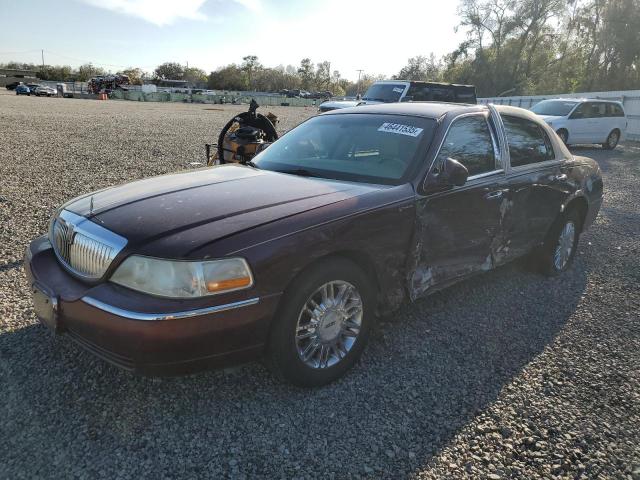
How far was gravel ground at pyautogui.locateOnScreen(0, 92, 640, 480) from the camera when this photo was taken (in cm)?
225

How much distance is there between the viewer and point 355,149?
356 centimetres

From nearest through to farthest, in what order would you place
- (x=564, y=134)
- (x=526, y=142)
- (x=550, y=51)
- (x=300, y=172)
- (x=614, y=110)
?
(x=300, y=172), (x=526, y=142), (x=564, y=134), (x=614, y=110), (x=550, y=51)

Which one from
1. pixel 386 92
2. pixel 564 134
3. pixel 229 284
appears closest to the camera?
pixel 229 284

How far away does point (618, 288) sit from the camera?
4.65 m

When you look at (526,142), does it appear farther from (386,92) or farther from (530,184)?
(386,92)

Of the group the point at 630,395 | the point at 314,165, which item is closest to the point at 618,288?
the point at 630,395

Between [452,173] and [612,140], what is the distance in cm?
1733

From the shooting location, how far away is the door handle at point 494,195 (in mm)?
3653

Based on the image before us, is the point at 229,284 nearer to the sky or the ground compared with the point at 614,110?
nearer to the ground

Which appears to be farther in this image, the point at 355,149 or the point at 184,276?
the point at 355,149

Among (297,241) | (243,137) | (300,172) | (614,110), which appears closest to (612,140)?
(614,110)

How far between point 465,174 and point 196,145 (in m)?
11.7

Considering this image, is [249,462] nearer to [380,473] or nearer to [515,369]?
[380,473]

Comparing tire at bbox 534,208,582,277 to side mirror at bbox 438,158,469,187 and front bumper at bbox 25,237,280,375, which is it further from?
front bumper at bbox 25,237,280,375
